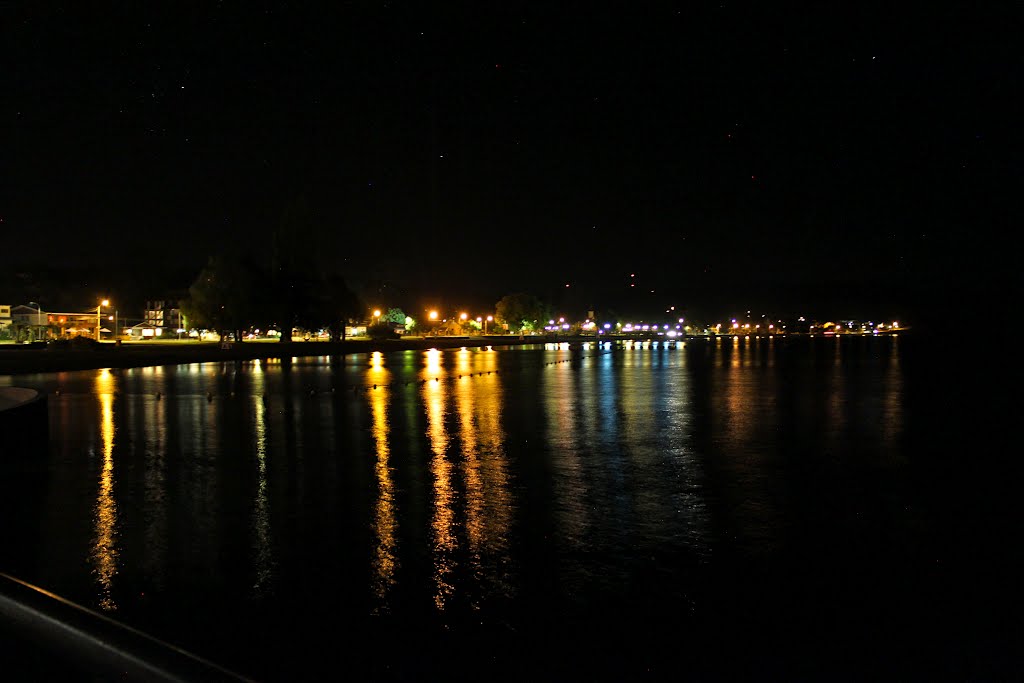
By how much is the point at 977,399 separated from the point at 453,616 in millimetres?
22770

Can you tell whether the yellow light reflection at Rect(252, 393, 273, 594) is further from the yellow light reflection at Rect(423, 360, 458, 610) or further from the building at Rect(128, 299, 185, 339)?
the building at Rect(128, 299, 185, 339)

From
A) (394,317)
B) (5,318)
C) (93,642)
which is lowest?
(93,642)

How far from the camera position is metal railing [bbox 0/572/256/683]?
12.8 ft

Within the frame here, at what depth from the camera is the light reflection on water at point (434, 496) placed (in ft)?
20.3

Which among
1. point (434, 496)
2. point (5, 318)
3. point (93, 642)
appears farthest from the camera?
point (5, 318)

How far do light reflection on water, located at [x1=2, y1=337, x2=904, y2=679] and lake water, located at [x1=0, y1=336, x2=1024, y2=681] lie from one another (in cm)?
4

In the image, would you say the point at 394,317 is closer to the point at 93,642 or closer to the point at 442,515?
the point at 442,515

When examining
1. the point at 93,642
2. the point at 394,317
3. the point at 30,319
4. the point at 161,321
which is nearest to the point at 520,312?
the point at 394,317

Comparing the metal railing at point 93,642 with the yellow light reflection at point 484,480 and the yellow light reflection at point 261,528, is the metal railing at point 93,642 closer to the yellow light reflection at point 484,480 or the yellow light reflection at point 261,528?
the yellow light reflection at point 261,528

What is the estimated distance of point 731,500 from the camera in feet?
30.1

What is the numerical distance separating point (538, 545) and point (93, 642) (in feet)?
12.6

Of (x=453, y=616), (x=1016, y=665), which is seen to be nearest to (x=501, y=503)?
(x=453, y=616)

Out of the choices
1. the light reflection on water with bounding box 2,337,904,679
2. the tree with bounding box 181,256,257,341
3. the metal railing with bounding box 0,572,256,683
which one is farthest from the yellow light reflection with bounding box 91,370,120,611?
the tree with bounding box 181,256,257,341

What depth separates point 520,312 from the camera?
14138 cm
